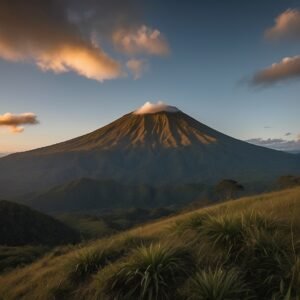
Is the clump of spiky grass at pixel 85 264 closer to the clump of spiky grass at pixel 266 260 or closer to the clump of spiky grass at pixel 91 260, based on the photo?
the clump of spiky grass at pixel 91 260

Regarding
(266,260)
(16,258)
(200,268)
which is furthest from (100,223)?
(266,260)

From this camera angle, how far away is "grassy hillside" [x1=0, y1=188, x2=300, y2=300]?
222 inches

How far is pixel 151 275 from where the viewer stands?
6.41 metres

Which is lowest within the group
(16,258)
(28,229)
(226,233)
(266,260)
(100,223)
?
(100,223)

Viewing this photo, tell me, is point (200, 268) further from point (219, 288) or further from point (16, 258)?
point (16, 258)

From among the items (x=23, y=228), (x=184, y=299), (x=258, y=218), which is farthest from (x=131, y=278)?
(x=23, y=228)

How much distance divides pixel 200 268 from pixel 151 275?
1053 millimetres

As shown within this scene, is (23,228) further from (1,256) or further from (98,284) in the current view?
(98,284)

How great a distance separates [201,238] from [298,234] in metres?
2.24

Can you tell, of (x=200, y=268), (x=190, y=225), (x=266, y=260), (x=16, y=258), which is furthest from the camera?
(x=16, y=258)

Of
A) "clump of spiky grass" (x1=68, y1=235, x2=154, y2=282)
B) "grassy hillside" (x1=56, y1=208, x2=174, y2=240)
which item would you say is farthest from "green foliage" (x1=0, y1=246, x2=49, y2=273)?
"grassy hillside" (x1=56, y1=208, x2=174, y2=240)

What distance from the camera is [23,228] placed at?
79625mm

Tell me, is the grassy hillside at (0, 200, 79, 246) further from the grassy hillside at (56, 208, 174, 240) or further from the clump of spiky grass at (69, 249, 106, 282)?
the clump of spiky grass at (69, 249, 106, 282)

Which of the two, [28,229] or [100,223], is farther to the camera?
[100,223]
